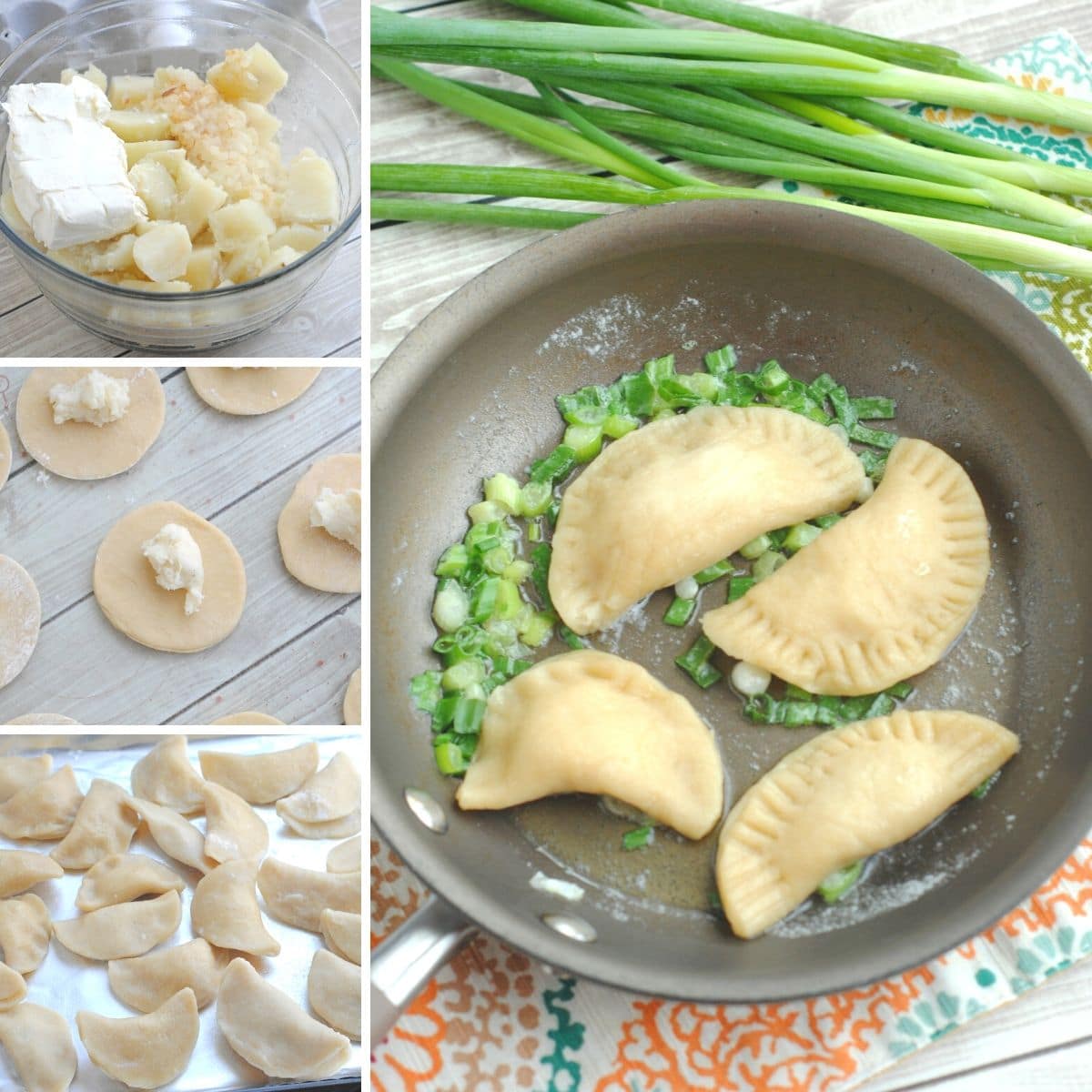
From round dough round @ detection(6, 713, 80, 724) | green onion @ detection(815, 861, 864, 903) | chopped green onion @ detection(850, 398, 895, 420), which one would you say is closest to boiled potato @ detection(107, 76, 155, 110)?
round dough round @ detection(6, 713, 80, 724)

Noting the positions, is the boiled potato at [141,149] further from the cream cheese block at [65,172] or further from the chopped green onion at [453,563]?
the chopped green onion at [453,563]

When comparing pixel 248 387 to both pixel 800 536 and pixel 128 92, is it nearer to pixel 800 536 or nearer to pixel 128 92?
pixel 128 92

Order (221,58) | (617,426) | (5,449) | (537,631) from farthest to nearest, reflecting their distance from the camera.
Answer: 1. (617,426)
2. (537,631)
3. (221,58)
4. (5,449)

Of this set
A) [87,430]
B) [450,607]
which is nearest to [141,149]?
[87,430]

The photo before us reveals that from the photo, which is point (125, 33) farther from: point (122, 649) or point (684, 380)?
point (684, 380)

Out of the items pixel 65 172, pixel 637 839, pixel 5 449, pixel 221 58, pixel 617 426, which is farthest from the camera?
pixel 617 426

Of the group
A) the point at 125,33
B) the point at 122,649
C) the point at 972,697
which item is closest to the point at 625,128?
the point at 125,33
